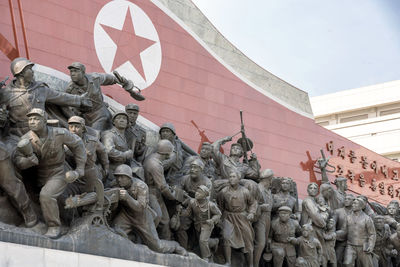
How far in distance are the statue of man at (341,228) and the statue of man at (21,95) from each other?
5946mm

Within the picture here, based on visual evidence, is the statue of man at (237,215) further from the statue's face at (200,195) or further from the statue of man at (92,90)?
the statue of man at (92,90)

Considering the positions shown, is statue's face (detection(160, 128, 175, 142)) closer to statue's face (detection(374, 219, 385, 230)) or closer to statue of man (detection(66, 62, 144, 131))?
statue of man (detection(66, 62, 144, 131))

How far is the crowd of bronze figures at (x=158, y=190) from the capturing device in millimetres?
10008

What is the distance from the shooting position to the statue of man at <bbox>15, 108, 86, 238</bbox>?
984 cm

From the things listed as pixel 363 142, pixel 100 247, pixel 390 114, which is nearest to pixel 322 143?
pixel 100 247

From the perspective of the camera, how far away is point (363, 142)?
86.9ft

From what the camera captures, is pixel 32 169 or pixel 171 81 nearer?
pixel 32 169

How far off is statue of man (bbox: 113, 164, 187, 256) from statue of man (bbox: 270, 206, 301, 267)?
2582mm

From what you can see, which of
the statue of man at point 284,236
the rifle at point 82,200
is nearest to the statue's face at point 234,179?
the statue of man at point 284,236

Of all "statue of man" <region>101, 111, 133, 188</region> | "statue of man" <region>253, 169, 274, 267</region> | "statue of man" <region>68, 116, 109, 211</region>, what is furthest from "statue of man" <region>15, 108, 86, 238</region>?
"statue of man" <region>253, 169, 274, 267</region>

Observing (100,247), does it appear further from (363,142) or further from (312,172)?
(363,142)

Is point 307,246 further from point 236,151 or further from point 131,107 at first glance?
point 131,107

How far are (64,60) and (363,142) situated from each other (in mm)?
16043

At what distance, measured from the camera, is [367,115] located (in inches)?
1163
